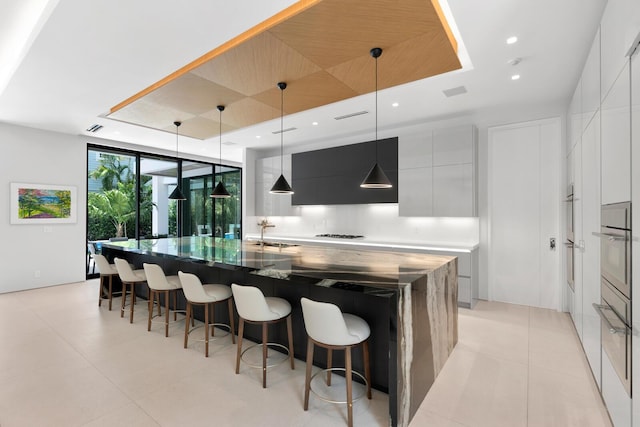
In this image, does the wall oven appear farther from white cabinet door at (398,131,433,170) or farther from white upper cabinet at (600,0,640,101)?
white cabinet door at (398,131,433,170)

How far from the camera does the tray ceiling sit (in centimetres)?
228

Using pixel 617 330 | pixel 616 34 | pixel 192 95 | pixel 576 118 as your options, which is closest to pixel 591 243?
pixel 617 330

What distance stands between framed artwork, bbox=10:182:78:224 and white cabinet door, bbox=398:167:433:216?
240 inches

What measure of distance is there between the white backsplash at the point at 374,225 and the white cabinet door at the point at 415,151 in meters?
0.73

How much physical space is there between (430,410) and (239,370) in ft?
4.98

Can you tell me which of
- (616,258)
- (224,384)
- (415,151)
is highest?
(415,151)

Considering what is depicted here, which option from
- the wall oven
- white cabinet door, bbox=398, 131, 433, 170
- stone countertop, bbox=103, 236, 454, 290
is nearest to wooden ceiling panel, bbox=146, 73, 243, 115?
stone countertop, bbox=103, 236, 454, 290

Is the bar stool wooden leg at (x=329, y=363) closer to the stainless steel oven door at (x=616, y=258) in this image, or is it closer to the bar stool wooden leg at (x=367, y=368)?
the bar stool wooden leg at (x=367, y=368)

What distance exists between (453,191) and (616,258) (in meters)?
2.89

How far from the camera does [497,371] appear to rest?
2.64 m

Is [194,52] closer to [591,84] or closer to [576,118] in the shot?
[591,84]

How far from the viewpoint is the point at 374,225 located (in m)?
5.81

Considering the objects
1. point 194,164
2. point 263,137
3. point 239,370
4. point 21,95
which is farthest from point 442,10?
point 194,164

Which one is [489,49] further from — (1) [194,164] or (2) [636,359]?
(1) [194,164]
